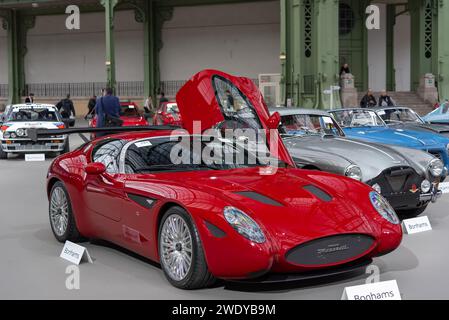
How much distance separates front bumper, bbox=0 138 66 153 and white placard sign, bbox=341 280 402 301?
13.5 meters

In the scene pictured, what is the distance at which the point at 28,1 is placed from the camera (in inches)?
1471

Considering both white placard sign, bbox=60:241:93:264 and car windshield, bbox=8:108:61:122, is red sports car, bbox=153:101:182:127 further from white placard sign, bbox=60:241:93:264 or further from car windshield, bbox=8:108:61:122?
white placard sign, bbox=60:241:93:264

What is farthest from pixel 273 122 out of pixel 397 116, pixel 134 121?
pixel 134 121

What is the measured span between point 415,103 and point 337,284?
2675 centimetres

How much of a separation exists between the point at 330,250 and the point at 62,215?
3262 millimetres

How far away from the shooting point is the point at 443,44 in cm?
2956

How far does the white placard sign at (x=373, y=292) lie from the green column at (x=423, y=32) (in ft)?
91.5

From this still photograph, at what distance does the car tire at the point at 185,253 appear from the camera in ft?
17.0

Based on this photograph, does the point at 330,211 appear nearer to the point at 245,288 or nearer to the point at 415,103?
the point at 245,288

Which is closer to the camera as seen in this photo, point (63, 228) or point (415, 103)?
point (63, 228)

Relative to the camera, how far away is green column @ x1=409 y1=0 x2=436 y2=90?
103 ft

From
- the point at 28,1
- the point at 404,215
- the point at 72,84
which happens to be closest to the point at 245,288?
the point at 404,215

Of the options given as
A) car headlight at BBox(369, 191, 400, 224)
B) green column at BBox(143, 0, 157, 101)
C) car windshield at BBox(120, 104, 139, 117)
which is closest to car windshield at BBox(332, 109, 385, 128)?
car headlight at BBox(369, 191, 400, 224)

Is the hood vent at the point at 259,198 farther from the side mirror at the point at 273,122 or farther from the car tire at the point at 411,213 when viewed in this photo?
the car tire at the point at 411,213
